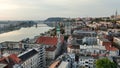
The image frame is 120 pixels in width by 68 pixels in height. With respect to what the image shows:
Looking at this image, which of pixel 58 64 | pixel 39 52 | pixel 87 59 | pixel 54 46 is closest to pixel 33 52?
pixel 39 52

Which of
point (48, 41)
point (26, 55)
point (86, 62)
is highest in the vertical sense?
point (26, 55)

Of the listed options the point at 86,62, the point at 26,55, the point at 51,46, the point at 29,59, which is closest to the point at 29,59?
the point at 29,59

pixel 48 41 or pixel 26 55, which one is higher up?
pixel 26 55

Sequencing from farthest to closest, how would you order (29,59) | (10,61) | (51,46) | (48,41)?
(48,41) < (51,46) < (29,59) < (10,61)

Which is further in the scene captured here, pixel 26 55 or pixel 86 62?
pixel 86 62

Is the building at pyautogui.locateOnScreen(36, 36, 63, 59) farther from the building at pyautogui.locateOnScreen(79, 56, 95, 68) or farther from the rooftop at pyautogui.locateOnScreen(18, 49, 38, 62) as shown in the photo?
the building at pyautogui.locateOnScreen(79, 56, 95, 68)

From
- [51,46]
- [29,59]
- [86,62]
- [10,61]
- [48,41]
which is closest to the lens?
[10,61]

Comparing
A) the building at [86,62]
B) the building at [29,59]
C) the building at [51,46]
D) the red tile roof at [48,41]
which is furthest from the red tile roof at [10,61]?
the red tile roof at [48,41]

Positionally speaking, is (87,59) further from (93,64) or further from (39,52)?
(39,52)

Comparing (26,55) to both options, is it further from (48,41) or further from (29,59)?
(48,41)

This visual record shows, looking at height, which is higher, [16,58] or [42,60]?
[16,58]

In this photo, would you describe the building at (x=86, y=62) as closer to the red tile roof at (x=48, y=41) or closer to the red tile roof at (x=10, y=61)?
the red tile roof at (x=10, y=61)
